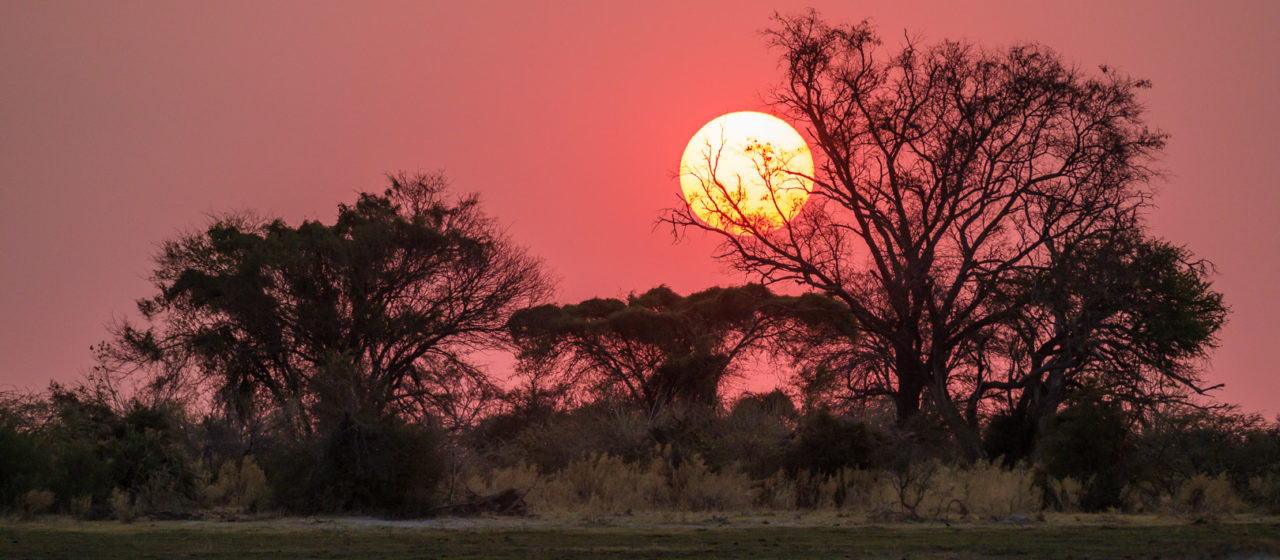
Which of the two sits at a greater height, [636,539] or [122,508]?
[122,508]

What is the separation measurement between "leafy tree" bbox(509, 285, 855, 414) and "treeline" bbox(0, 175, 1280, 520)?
92 millimetres

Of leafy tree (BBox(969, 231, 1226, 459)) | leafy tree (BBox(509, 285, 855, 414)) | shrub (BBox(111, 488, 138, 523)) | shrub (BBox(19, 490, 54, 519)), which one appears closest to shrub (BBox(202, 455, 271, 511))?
shrub (BBox(111, 488, 138, 523))

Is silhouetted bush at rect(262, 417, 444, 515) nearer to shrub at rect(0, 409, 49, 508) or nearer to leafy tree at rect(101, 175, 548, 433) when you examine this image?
shrub at rect(0, 409, 49, 508)

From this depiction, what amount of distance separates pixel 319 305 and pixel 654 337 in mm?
10110

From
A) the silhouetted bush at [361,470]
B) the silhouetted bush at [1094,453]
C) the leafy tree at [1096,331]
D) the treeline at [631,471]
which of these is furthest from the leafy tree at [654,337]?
the silhouetted bush at [361,470]

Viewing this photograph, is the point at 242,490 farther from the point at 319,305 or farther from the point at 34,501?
the point at 319,305

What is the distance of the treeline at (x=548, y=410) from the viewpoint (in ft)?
66.0

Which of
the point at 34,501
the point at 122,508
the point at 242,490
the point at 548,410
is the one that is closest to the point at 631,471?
the point at 242,490

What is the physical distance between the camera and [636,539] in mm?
15047

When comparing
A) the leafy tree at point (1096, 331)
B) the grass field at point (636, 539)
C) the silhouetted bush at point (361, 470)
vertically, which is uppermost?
the leafy tree at point (1096, 331)

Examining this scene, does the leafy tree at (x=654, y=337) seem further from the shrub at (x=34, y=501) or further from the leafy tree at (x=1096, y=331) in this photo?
the shrub at (x=34, y=501)

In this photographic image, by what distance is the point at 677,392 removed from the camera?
134ft

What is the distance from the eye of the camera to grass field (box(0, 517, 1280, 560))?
13.0 meters

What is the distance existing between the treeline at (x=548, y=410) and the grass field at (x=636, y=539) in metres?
1.83
